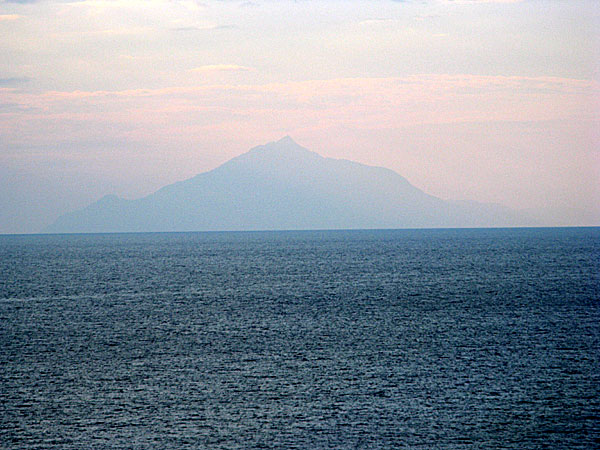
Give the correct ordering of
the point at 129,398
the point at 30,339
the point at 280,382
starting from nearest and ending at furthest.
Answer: the point at 129,398
the point at 280,382
the point at 30,339

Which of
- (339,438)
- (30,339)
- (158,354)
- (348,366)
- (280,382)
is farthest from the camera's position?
(30,339)

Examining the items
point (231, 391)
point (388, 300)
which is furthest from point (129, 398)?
point (388, 300)

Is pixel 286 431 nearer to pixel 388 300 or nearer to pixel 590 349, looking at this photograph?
pixel 590 349

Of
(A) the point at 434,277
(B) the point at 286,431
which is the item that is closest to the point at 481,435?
(B) the point at 286,431

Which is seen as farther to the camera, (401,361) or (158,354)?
(158,354)

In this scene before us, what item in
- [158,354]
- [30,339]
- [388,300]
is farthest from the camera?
[388,300]

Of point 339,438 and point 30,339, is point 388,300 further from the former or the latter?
point 339,438
